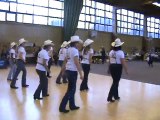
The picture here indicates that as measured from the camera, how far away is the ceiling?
2752 cm

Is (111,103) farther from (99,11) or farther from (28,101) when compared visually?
(99,11)

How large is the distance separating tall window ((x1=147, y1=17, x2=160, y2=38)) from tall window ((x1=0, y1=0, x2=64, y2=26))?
16118mm

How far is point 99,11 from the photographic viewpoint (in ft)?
88.9

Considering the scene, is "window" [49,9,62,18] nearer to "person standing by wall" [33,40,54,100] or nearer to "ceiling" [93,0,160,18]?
"ceiling" [93,0,160,18]

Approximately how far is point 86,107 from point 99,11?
72.2 feet

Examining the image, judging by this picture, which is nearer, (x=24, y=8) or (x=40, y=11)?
(x=24, y=8)

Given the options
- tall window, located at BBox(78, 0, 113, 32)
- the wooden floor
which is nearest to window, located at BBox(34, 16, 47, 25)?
tall window, located at BBox(78, 0, 113, 32)

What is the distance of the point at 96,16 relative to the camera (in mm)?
26828

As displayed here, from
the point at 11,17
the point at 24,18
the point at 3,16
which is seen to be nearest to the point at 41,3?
the point at 24,18

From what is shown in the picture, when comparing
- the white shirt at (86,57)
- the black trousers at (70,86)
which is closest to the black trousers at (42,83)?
the black trousers at (70,86)

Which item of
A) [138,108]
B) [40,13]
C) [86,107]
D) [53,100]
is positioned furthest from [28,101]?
[40,13]

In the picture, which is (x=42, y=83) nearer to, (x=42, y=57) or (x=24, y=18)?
(x=42, y=57)

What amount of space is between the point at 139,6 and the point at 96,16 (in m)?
6.73

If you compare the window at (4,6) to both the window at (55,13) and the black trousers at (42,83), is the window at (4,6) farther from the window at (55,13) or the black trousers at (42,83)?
the black trousers at (42,83)
